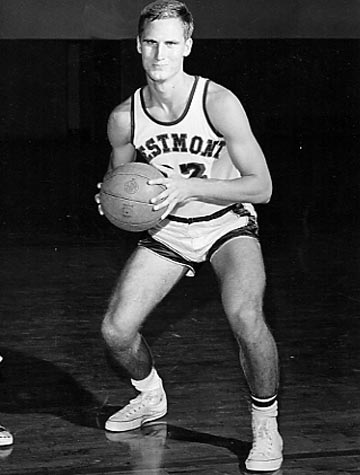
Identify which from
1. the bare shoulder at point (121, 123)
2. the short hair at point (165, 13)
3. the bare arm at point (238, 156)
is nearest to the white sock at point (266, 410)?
the bare arm at point (238, 156)

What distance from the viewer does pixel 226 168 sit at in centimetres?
406

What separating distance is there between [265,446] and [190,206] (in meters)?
0.91

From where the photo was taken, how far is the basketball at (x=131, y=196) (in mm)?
3877

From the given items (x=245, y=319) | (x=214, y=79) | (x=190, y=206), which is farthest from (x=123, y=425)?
(x=214, y=79)

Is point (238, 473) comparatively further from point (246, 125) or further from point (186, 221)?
point (246, 125)

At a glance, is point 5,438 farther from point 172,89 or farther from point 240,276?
point 172,89

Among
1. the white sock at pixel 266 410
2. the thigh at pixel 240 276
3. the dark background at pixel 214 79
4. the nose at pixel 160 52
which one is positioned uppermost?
the nose at pixel 160 52

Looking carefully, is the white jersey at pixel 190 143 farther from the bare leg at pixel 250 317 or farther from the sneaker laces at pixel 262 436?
the sneaker laces at pixel 262 436

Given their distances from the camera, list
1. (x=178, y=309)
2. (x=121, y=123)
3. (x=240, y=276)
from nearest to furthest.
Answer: (x=240, y=276) → (x=121, y=123) → (x=178, y=309)

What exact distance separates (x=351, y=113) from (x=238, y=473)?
9.39 meters

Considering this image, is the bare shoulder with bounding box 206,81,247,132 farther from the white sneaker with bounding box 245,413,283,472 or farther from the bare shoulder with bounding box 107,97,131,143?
the white sneaker with bounding box 245,413,283,472

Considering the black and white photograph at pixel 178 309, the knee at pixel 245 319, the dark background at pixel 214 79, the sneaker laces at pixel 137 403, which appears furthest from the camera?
the dark background at pixel 214 79

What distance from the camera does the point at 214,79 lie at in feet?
40.7

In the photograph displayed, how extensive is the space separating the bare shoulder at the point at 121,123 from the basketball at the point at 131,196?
17 centimetres
